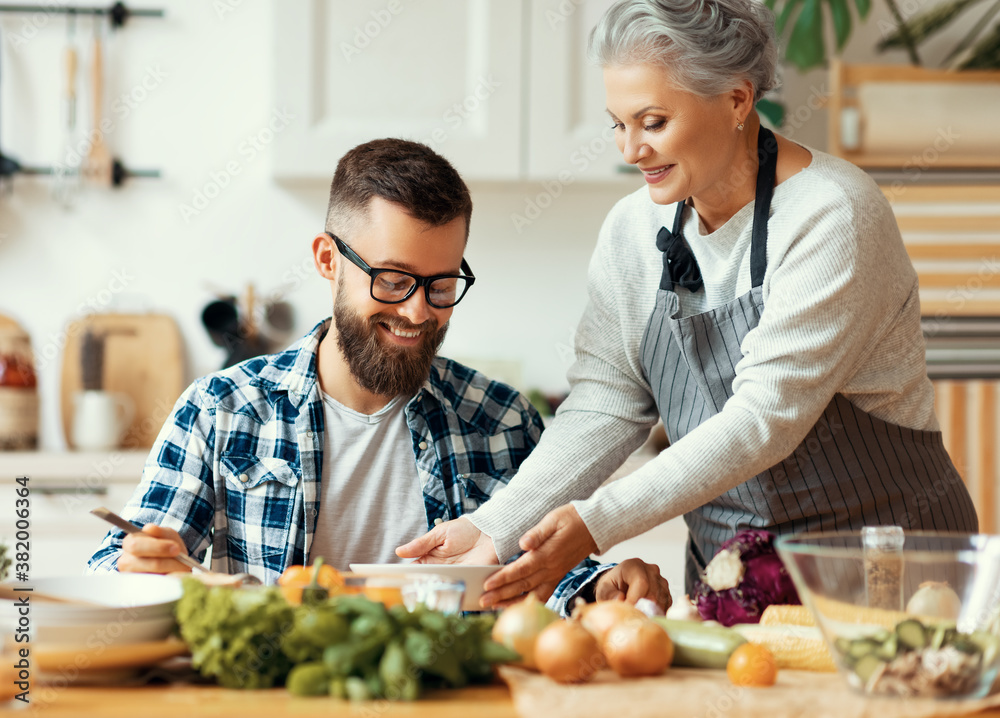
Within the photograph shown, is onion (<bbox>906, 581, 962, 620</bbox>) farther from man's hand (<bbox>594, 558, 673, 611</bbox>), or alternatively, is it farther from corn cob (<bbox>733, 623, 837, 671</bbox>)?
man's hand (<bbox>594, 558, 673, 611</bbox>)

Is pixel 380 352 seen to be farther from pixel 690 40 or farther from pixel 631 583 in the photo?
pixel 690 40

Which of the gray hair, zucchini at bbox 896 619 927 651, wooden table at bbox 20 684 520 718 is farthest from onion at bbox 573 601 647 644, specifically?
the gray hair

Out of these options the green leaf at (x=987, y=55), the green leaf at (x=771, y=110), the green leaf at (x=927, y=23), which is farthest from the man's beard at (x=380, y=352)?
the green leaf at (x=987, y=55)

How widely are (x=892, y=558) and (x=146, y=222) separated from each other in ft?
9.29

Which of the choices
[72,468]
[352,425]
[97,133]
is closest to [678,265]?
[352,425]

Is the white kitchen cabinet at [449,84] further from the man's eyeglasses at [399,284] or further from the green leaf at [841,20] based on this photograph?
the man's eyeglasses at [399,284]

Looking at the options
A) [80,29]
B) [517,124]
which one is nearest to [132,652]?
[517,124]

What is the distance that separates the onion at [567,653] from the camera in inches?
34.5

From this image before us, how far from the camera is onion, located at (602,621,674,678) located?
0.91m

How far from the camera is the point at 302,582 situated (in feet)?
3.53

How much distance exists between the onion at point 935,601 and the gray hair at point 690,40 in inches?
30.7

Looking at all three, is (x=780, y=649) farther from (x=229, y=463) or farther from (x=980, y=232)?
(x=980, y=232)

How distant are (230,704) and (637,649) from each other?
354mm

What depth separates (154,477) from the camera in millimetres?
1527
